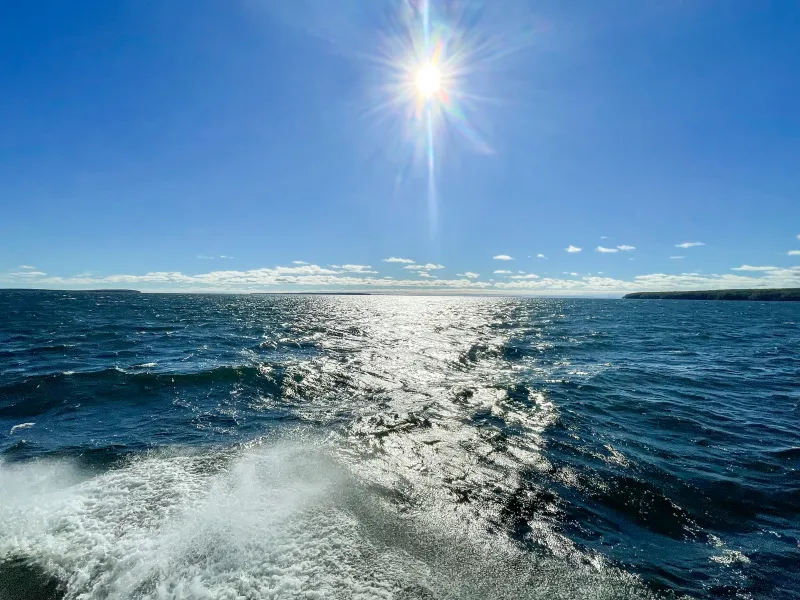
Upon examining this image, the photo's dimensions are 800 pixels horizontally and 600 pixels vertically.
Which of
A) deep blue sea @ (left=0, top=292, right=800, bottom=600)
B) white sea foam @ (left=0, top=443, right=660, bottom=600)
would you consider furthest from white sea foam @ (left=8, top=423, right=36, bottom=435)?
white sea foam @ (left=0, top=443, right=660, bottom=600)

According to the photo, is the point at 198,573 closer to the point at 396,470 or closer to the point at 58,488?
the point at 396,470

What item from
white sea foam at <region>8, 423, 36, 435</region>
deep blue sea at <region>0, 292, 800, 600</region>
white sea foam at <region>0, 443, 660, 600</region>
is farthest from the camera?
white sea foam at <region>8, 423, 36, 435</region>

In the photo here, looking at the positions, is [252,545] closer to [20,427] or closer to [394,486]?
[394,486]

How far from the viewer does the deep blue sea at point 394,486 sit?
6707 millimetres

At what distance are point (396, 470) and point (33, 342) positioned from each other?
4272 cm

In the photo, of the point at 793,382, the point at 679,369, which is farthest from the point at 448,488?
the point at 793,382

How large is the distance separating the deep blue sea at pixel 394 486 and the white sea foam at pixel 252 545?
41 millimetres

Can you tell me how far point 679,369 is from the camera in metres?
25.8

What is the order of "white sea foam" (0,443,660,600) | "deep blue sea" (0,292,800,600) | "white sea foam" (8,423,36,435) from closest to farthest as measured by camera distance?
"white sea foam" (0,443,660,600) → "deep blue sea" (0,292,800,600) → "white sea foam" (8,423,36,435)

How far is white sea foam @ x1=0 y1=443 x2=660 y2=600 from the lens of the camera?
6.39 metres

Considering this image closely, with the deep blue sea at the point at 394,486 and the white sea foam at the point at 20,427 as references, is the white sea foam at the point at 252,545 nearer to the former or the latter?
the deep blue sea at the point at 394,486

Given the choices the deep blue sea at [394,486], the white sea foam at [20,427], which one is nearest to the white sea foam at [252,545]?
the deep blue sea at [394,486]

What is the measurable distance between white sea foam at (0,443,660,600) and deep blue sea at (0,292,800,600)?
4 cm

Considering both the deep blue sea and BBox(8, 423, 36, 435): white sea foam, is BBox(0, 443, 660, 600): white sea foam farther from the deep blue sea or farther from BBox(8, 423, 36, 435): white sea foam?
BBox(8, 423, 36, 435): white sea foam
